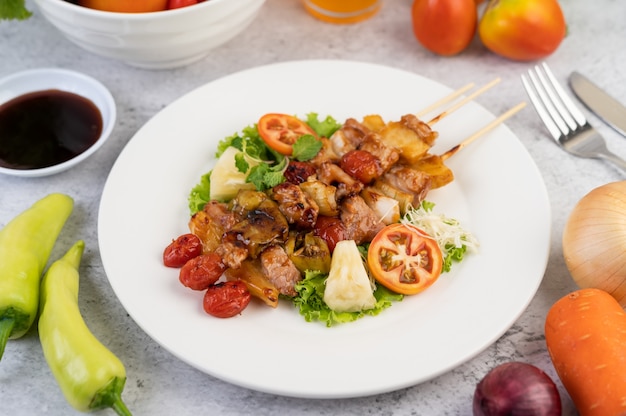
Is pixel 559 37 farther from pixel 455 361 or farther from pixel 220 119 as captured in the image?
Answer: pixel 455 361

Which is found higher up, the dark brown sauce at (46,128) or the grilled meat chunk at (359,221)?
the grilled meat chunk at (359,221)

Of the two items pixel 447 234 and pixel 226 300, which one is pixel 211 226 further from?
pixel 447 234

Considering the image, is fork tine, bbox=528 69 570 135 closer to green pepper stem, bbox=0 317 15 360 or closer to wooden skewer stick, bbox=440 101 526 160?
wooden skewer stick, bbox=440 101 526 160

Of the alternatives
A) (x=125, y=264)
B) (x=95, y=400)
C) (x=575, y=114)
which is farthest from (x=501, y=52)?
(x=95, y=400)

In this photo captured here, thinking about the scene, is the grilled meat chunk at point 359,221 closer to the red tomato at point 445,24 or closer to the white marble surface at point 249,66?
the white marble surface at point 249,66

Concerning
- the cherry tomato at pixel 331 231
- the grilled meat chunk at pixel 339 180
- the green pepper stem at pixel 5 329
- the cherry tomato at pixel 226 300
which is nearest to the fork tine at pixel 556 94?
the grilled meat chunk at pixel 339 180

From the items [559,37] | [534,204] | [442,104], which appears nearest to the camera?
[534,204]
